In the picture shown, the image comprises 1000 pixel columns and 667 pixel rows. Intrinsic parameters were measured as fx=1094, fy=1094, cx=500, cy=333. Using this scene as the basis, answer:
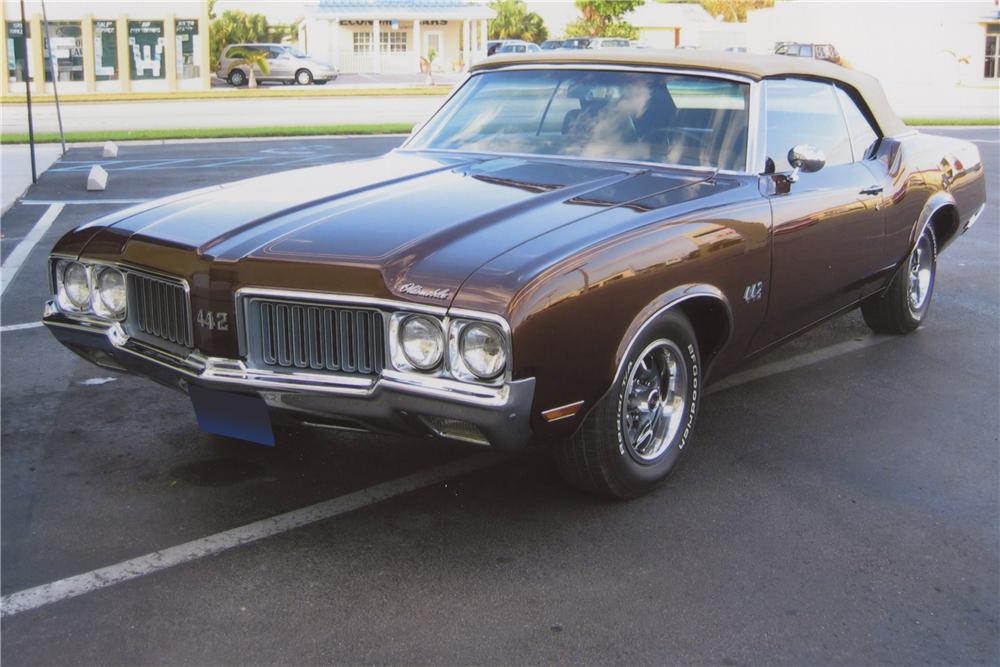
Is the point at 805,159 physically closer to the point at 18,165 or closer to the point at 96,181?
the point at 96,181

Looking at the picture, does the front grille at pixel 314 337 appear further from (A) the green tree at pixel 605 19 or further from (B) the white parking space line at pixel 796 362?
(A) the green tree at pixel 605 19

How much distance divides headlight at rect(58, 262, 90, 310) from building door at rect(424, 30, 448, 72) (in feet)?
188

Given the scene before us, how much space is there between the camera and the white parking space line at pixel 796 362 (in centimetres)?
557

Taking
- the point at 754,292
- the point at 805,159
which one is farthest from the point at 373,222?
the point at 805,159

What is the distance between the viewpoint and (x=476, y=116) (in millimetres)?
5406

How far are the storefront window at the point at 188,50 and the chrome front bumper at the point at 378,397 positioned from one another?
3480 centimetres

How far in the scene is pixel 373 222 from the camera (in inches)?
149

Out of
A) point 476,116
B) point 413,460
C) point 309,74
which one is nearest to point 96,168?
point 476,116

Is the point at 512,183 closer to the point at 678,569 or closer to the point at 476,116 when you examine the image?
the point at 476,116

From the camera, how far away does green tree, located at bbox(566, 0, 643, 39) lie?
Result: 5556 centimetres

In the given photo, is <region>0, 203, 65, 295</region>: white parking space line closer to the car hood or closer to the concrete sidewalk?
the concrete sidewalk

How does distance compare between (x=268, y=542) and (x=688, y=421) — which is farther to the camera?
(x=688, y=421)

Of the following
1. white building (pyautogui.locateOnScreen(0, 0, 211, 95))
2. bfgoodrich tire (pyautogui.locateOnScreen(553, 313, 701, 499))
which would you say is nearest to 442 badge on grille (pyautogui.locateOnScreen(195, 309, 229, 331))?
bfgoodrich tire (pyautogui.locateOnScreen(553, 313, 701, 499))

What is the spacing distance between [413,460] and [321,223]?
113 cm
